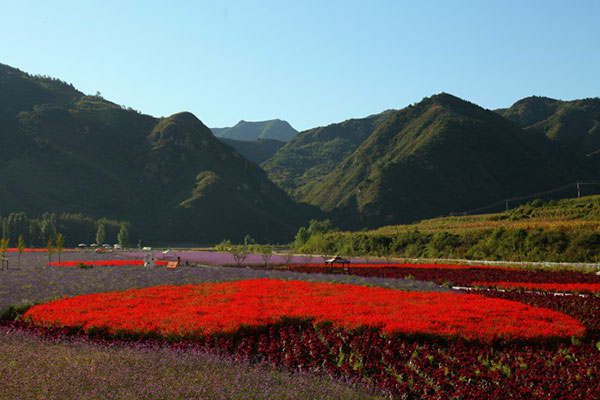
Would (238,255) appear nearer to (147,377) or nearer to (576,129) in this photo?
(147,377)

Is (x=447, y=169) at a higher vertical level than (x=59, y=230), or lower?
higher

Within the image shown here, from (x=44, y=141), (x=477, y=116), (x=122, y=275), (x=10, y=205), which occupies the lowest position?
(x=122, y=275)

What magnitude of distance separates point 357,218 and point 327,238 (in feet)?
273

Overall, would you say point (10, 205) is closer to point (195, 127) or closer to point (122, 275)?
point (195, 127)

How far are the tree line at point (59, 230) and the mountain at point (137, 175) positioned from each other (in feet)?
35.7

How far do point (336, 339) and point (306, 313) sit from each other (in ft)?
7.01

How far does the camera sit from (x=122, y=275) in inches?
959

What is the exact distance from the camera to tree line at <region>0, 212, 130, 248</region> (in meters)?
86.6

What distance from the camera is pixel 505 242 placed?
3825 cm

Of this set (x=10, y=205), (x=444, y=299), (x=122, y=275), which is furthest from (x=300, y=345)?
(x=10, y=205)

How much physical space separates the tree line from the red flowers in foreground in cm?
6239

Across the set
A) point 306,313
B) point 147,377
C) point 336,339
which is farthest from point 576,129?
point 147,377

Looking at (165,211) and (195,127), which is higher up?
(195,127)

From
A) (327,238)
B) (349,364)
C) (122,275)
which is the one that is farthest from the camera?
(327,238)
